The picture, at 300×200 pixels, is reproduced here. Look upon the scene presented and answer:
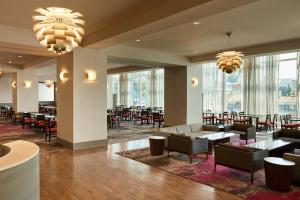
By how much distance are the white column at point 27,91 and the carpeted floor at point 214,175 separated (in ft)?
30.5

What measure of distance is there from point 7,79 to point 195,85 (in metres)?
15.5

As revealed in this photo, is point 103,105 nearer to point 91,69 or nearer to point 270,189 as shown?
point 91,69

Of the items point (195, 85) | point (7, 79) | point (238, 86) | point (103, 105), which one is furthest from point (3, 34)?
point (7, 79)

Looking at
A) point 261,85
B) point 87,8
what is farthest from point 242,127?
point 87,8

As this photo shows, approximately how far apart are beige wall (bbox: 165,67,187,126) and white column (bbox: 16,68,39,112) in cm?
775

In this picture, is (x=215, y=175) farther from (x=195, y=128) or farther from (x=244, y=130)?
(x=244, y=130)

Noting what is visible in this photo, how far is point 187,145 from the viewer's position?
224 inches

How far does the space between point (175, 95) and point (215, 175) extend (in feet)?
22.1

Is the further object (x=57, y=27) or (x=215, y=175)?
(x=215, y=175)

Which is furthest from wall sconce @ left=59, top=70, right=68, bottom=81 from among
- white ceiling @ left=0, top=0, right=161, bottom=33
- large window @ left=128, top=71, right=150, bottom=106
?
large window @ left=128, top=71, right=150, bottom=106

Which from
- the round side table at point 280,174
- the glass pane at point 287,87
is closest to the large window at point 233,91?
the glass pane at point 287,87

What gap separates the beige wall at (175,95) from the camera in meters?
10.9

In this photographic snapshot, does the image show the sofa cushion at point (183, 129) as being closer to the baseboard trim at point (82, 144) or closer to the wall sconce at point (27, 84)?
the baseboard trim at point (82, 144)

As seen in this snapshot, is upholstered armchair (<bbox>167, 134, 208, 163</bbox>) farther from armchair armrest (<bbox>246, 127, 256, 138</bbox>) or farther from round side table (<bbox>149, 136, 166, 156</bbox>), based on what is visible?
armchair armrest (<bbox>246, 127, 256, 138</bbox>)
